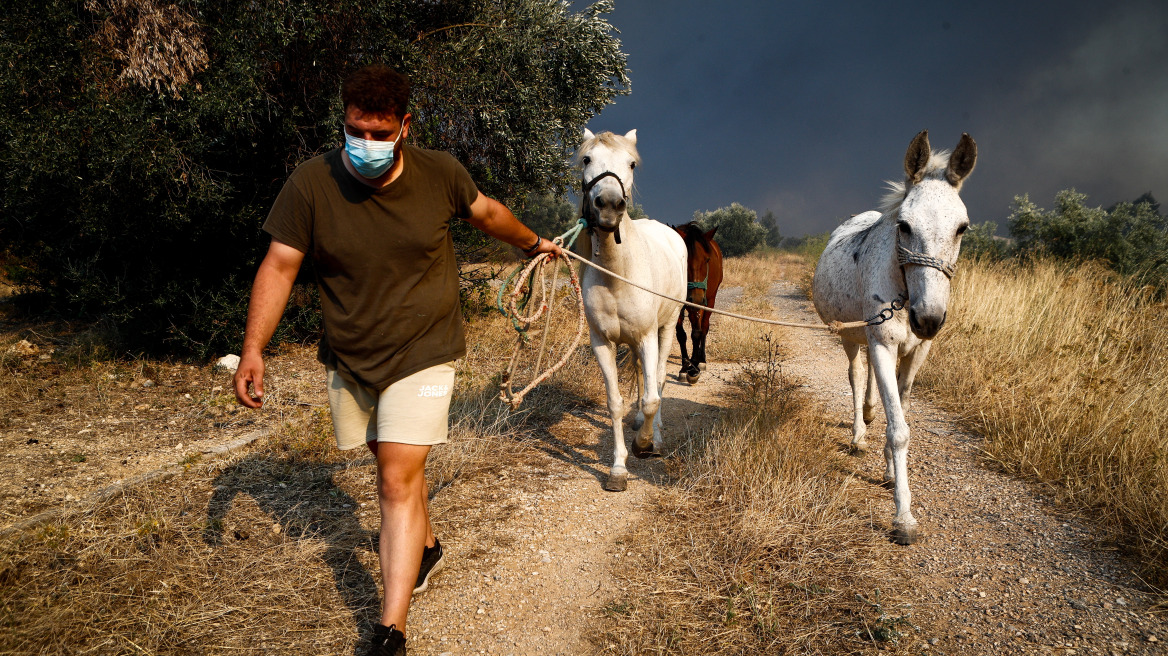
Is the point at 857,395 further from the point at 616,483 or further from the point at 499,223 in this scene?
the point at 499,223

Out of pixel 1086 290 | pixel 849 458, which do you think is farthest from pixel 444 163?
pixel 1086 290

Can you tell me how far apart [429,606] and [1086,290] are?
333 inches

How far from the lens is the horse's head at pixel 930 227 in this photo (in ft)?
9.06

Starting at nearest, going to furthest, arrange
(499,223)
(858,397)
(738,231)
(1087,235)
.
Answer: (499,223)
(858,397)
(1087,235)
(738,231)

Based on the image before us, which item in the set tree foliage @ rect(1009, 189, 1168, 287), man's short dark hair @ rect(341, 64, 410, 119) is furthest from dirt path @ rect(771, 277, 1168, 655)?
tree foliage @ rect(1009, 189, 1168, 287)

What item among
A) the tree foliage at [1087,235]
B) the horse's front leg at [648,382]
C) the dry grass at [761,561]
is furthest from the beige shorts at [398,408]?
the tree foliage at [1087,235]

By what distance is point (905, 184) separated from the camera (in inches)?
126

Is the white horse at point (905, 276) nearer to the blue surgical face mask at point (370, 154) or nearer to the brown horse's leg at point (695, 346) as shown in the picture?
the brown horse's leg at point (695, 346)

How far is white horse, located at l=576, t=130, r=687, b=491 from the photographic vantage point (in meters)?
3.29

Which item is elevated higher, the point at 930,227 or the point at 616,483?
the point at 930,227

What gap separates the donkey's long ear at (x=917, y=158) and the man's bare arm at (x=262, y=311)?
3217mm

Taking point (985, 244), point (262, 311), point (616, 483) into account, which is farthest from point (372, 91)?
point (985, 244)

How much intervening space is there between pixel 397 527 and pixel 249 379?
80cm

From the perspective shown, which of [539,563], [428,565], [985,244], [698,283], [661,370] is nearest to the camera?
[428,565]
